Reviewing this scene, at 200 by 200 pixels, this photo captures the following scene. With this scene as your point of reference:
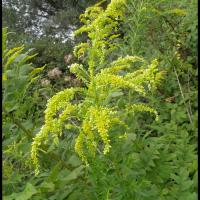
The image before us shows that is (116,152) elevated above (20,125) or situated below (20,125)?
Result: below

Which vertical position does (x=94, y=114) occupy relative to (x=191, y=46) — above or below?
below

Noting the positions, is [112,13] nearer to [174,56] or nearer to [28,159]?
[28,159]

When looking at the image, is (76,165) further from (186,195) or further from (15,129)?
(186,195)

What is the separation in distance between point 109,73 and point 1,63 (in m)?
0.57

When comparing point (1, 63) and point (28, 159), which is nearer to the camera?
point (1, 63)

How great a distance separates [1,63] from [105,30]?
0.63 meters

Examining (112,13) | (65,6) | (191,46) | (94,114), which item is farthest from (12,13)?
(94,114)

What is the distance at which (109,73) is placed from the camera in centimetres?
232

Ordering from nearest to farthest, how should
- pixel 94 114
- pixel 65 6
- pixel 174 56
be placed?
pixel 94 114 < pixel 174 56 < pixel 65 6

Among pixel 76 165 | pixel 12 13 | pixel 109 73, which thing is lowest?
pixel 76 165

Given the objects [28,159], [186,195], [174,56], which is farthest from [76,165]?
[174,56]

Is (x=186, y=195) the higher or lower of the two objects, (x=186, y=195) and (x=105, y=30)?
the lower

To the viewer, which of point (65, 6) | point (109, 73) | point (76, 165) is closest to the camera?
point (109, 73)

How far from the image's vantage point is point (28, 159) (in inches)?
102
